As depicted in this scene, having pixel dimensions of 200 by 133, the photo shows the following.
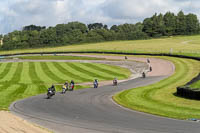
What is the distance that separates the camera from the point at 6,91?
120ft

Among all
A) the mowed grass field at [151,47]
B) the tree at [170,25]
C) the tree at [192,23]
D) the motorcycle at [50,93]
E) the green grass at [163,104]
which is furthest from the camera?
the tree at [170,25]

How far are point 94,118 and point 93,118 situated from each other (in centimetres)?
6

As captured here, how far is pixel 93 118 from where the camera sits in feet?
66.0

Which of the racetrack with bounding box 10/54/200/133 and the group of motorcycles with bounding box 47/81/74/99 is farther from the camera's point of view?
the group of motorcycles with bounding box 47/81/74/99

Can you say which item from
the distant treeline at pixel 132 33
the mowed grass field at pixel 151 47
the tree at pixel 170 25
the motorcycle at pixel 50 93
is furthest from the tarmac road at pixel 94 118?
the tree at pixel 170 25

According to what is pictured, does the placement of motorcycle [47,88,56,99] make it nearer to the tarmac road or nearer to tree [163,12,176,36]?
the tarmac road

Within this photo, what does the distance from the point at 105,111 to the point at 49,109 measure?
15.2ft

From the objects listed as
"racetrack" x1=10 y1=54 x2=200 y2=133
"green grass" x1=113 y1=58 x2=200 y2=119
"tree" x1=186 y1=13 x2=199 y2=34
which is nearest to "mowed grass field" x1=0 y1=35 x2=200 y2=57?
"tree" x1=186 y1=13 x2=199 y2=34

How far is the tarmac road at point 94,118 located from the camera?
660 inches

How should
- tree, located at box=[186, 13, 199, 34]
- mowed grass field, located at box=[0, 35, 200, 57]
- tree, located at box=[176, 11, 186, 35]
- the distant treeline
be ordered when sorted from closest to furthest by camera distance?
mowed grass field, located at box=[0, 35, 200, 57]
the distant treeline
tree, located at box=[186, 13, 199, 34]
tree, located at box=[176, 11, 186, 35]

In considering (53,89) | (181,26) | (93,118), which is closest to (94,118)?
(93,118)

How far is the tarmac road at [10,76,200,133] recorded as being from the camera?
55.0ft

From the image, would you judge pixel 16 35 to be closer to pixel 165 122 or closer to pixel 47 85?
pixel 47 85

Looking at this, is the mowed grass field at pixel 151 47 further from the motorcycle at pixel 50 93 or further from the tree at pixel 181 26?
the motorcycle at pixel 50 93
